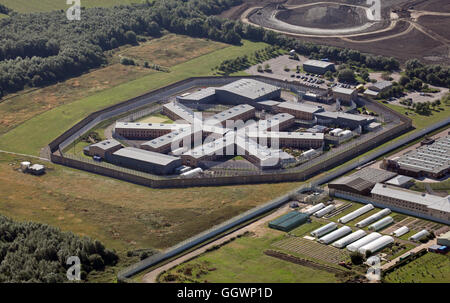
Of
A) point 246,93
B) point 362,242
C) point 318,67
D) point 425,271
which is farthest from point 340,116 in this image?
→ point 425,271

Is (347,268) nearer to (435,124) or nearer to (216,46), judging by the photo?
(435,124)

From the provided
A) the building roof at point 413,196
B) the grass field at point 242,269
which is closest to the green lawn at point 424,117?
the building roof at point 413,196

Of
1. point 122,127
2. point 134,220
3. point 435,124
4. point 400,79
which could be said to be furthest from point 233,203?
point 400,79

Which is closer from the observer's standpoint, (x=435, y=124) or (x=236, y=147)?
(x=236, y=147)

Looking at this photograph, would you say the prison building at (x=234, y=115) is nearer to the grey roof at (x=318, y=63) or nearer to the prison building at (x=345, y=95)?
the prison building at (x=345, y=95)

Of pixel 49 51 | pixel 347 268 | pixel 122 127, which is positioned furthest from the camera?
pixel 49 51

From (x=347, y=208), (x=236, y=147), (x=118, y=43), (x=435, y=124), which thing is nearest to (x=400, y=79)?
(x=435, y=124)

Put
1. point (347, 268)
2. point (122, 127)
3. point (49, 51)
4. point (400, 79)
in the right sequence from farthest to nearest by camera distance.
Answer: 1. point (49, 51)
2. point (400, 79)
3. point (122, 127)
4. point (347, 268)
